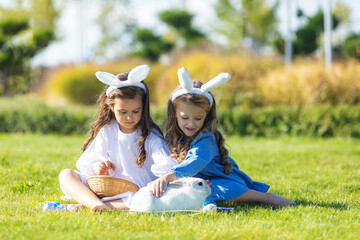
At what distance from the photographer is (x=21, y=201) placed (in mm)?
3752

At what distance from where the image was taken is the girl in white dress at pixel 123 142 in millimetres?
3698

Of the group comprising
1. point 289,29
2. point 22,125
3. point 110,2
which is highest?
point 110,2

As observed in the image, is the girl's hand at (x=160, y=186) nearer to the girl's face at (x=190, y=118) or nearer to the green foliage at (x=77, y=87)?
the girl's face at (x=190, y=118)

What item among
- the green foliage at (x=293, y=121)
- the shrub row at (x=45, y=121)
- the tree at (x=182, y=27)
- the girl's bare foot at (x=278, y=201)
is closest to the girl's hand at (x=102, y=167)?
the girl's bare foot at (x=278, y=201)

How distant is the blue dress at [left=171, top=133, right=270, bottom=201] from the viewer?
3.39 metres

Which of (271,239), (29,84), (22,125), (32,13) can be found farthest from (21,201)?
(32,13)

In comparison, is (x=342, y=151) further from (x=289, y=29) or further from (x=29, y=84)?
(x=29, y=84)

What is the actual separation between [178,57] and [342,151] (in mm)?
9561

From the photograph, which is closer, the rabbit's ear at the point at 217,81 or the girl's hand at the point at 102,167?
the rabbit's ear at the point at 217,81

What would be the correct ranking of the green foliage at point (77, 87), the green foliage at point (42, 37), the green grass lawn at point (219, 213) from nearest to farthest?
the green grass lawn at point (219, 213)
the green foliage at point (77, 87)
the green foliage at point (42, 37)

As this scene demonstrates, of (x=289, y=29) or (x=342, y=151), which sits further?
(x=289, y=29)

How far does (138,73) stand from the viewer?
375 cm

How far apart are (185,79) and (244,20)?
25.9 m

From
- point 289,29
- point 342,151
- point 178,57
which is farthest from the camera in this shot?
point 289,29
